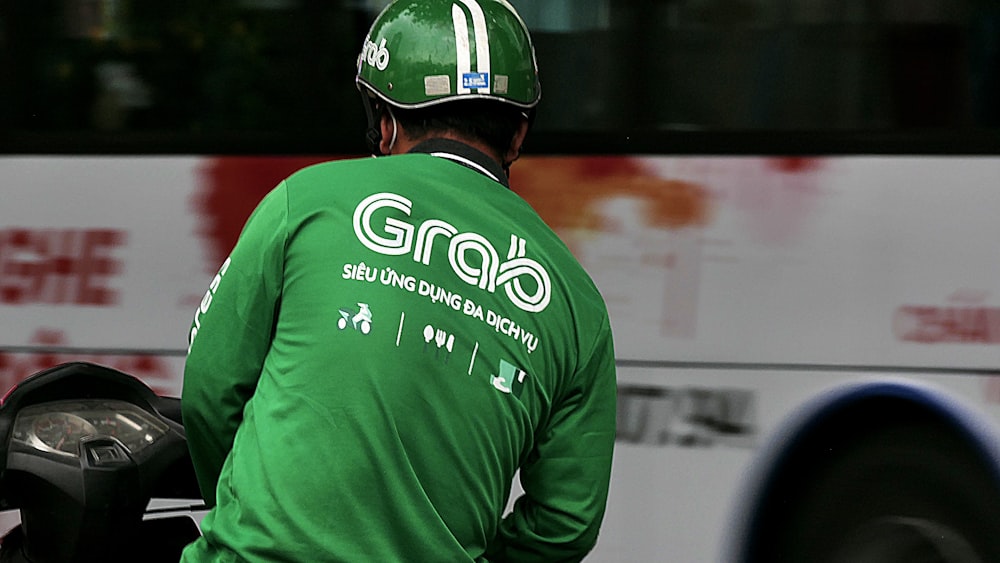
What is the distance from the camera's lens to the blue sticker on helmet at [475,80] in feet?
7.38

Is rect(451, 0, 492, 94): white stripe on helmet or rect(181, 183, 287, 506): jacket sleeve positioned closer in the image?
rect(181, 183, 287, 506): jacket sleeve

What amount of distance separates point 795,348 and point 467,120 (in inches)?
104

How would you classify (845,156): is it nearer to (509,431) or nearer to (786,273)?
(786,273)

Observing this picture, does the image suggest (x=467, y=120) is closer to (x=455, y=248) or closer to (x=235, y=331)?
(x=455, y=248)

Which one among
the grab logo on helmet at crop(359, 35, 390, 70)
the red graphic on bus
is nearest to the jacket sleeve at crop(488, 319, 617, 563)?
the grab logo on helmet at crop(359, 35, 390, 70)

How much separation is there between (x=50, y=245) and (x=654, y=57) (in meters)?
2.15

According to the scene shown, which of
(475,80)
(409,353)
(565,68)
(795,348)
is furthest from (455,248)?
(565,68)

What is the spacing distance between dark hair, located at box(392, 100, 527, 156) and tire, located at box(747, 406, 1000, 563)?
2.70 m

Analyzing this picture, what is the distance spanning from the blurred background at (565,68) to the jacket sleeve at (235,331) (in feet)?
9.61

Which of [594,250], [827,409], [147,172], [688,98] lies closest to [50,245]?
[147,172]

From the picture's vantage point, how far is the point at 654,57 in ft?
16.3

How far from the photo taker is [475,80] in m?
2.25

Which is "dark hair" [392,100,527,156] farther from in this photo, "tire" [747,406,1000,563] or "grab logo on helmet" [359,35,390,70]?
"tire" [747,406,1000,563]

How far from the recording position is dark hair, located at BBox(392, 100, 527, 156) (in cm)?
227
